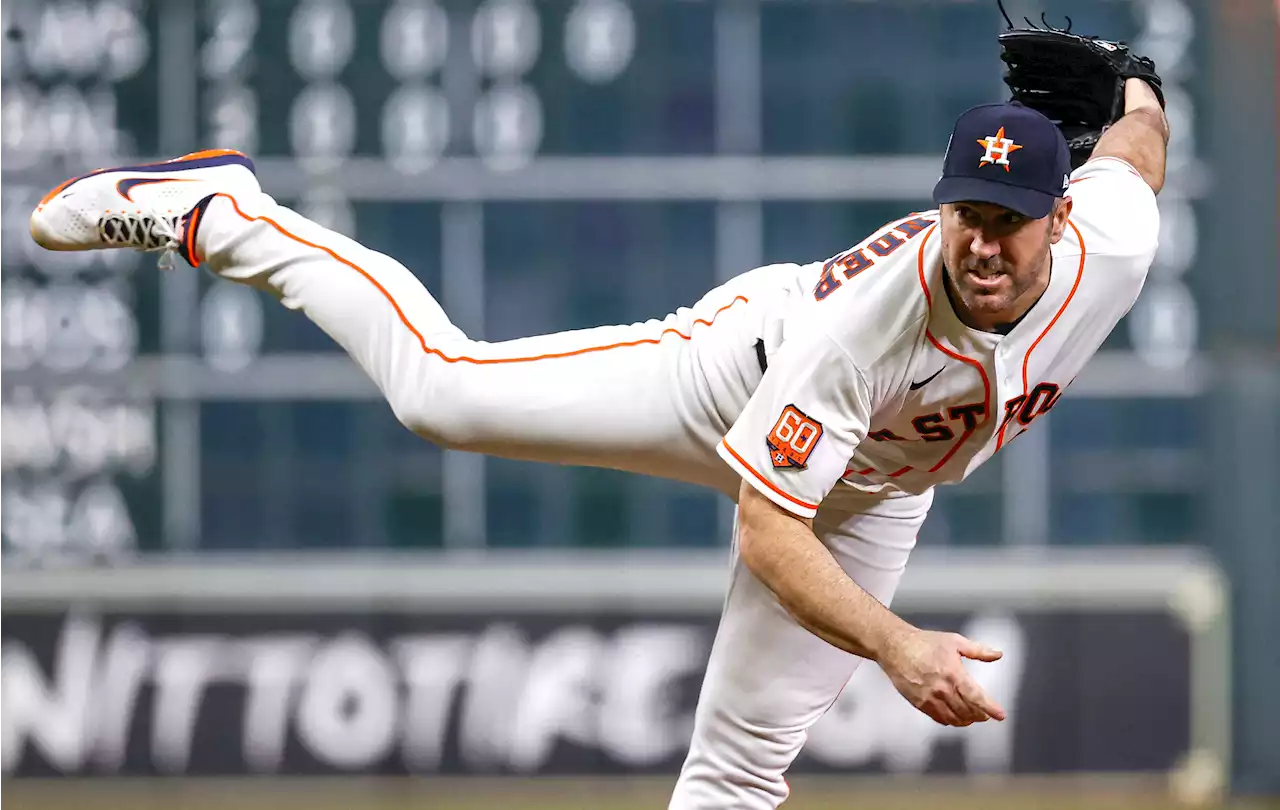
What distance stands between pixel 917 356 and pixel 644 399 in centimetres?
47

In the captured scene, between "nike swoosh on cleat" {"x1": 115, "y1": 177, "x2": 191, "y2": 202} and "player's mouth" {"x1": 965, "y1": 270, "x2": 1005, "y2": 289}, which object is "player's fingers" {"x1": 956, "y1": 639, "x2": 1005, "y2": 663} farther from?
"nike swoosh on cleat" {"x1": 115, "y1": 177, "x2": 191, "y2": 202}

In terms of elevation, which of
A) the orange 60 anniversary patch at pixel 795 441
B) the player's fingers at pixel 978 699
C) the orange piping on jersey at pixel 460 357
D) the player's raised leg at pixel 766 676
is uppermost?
the orange piping on jersey at pixel 460 357

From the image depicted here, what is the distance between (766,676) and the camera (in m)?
3.01

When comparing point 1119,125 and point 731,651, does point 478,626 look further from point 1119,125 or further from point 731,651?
point 1119,125

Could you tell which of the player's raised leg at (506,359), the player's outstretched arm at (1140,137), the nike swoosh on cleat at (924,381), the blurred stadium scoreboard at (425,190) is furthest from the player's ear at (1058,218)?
the blurred stadium scoreboard at (425,190)

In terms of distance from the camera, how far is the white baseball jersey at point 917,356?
255 cm

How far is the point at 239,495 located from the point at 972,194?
3.77 m

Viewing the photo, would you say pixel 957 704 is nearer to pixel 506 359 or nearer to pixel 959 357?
pixel 959 357

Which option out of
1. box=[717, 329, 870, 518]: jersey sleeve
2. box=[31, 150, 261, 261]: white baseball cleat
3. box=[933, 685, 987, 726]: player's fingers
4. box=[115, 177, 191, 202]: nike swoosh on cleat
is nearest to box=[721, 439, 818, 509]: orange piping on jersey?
box=[717, 329, 870, 518]: jersey sleeve

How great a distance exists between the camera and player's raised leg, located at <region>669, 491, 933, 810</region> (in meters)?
3.00

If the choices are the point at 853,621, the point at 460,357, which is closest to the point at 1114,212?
the point at 853,621

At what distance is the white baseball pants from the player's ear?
1.47ft

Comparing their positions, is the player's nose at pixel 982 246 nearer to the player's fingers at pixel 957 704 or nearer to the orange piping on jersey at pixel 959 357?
the orange piping on jersey at pixel 959 357

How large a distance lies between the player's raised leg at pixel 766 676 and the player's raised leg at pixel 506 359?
0.21 m
